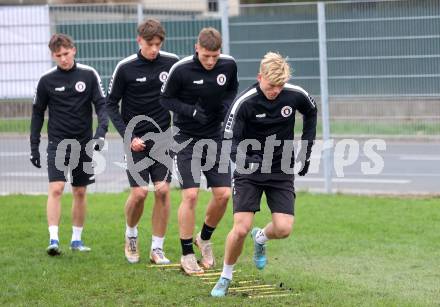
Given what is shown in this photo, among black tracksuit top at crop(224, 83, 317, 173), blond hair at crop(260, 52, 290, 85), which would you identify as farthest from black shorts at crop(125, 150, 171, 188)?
blond hair at crop(260, 52, 290, 85)

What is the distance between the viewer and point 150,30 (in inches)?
376

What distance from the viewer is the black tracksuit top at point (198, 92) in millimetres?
9406

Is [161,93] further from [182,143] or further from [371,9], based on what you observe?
[371,9]

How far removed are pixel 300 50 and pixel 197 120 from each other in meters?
6.45

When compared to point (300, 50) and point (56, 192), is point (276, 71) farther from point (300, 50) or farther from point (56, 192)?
point (300, 50)

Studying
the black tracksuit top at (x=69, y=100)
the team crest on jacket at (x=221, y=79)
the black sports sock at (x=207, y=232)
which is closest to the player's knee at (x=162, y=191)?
the black sports sock at (x=207, y=232)

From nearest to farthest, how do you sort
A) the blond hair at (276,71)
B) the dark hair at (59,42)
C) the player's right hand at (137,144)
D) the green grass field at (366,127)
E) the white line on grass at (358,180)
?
the blond hair at (276,71)
the player's right hand at (137,144)
the dark hair at (59,42)
the green grass field at (366,127)
the white line on grass at (358,180)

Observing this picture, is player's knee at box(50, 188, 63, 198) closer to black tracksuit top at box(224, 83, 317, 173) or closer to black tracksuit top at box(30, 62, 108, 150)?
black tracksuit top at box(30, 62, 108, 150)

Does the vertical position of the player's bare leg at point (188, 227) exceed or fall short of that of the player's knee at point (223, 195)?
it falls short

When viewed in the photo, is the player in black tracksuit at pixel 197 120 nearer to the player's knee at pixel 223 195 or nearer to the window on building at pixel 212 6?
the player's knee at pixel 223 195

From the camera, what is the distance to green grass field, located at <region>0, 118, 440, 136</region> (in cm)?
1532

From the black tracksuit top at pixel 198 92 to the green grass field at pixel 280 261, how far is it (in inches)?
57.3

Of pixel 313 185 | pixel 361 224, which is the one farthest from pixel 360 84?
pixel 361 224

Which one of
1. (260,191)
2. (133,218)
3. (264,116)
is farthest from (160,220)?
(264,116)
